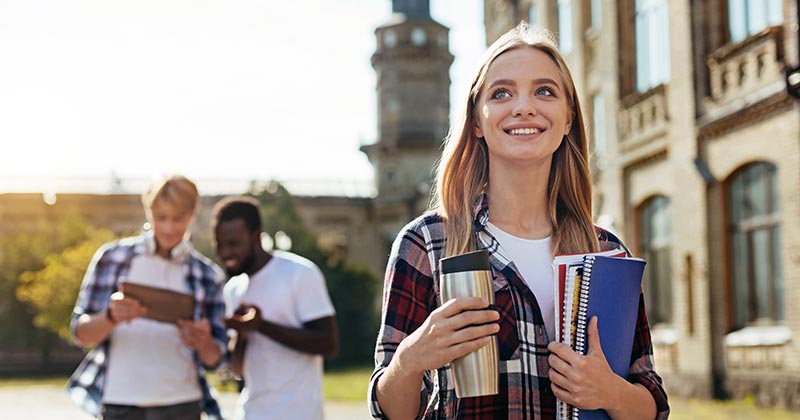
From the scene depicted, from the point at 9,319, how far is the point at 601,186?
103 ft

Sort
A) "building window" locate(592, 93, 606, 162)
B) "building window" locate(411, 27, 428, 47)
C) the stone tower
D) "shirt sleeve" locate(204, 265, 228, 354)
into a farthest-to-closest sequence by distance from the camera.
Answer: "building window" locate(411, 27, 428, 47)
the stone tower
"building window" locate(592, 93, 606, 162)
"shirt sleeve" locate(204, 265, 228, 354)

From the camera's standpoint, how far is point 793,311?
16156 mm

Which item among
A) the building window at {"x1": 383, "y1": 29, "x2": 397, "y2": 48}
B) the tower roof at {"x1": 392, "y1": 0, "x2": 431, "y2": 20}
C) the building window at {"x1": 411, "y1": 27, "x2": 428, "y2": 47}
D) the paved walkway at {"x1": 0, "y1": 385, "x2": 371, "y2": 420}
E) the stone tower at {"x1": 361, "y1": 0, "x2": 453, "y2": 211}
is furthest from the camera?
the tower roof at {"x1": 392, "y1": 0, "x2": 431, "y2": 20}

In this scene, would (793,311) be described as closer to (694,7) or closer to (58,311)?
(694,7)

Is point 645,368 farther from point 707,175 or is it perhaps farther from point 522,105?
point 707,175

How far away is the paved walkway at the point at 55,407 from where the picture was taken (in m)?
19.7

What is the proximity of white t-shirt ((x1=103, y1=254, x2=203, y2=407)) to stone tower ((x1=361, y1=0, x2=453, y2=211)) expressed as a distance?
50778 millimetres

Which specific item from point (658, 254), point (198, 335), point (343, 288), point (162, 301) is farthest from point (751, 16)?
point (343, 288)

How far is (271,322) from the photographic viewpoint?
5723 millimetres

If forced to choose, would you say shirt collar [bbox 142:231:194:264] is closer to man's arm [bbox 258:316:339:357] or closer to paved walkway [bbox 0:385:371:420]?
man's arm [bbox 258:316:339:357]

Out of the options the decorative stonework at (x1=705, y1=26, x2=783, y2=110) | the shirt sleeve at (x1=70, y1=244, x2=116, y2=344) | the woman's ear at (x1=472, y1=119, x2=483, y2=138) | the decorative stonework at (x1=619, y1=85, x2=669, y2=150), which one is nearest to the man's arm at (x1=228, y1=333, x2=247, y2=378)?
the shirt sleeve at (x1=70, y1=244, x2=116, y2=344)

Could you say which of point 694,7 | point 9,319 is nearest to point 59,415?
point 694,7

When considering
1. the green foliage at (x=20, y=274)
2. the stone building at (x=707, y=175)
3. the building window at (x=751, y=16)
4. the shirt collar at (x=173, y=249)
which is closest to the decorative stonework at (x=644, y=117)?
the stone building at (x=707, y=175)

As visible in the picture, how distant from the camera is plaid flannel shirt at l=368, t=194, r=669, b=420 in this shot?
269cm
